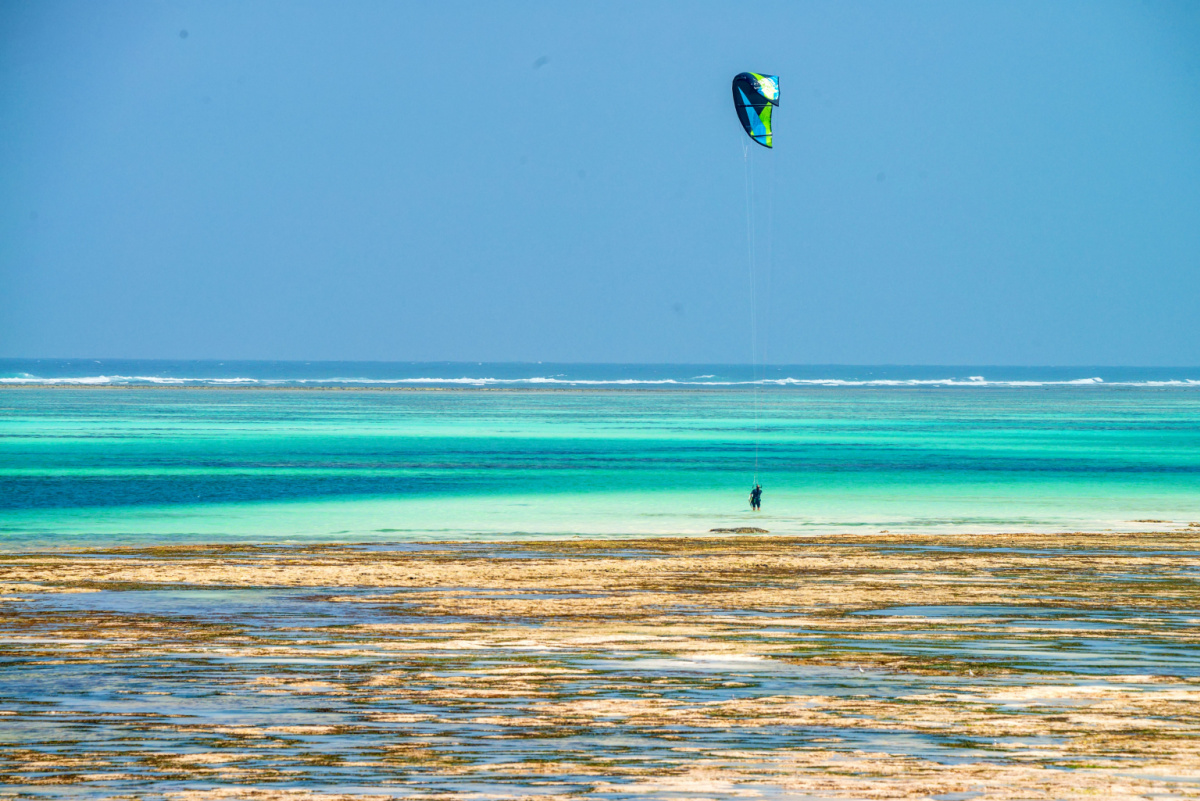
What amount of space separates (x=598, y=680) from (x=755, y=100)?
1713 cm

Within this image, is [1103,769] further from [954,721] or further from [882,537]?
[882,537]

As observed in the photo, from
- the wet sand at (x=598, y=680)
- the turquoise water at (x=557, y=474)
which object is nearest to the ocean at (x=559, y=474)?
the turquoise water at (x=557, y=474)

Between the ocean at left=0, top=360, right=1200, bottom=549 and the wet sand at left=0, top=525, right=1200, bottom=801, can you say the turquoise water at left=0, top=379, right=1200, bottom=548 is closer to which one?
the ocean at left=0, top=360, right=1200, bottom=549

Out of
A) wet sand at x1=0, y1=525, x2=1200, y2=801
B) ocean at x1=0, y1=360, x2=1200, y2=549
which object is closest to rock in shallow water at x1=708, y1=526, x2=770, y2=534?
ocean at x1=0, y1=360, x2=1200, y2=549

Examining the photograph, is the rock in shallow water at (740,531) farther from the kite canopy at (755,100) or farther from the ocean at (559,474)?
the kite canopy at (755,100)

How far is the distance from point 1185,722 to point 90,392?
11873 centimetres

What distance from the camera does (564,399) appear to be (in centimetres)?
11356

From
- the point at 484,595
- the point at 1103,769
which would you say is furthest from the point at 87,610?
the point at 1103,769

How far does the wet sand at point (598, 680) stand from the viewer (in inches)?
342

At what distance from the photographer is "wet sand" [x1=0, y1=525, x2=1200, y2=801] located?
869 centimetres

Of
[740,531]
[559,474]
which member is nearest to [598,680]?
[740,531]

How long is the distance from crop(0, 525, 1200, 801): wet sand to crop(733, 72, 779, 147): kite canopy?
975cm

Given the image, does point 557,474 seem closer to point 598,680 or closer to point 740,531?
point 740,531

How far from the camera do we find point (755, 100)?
26.4m
